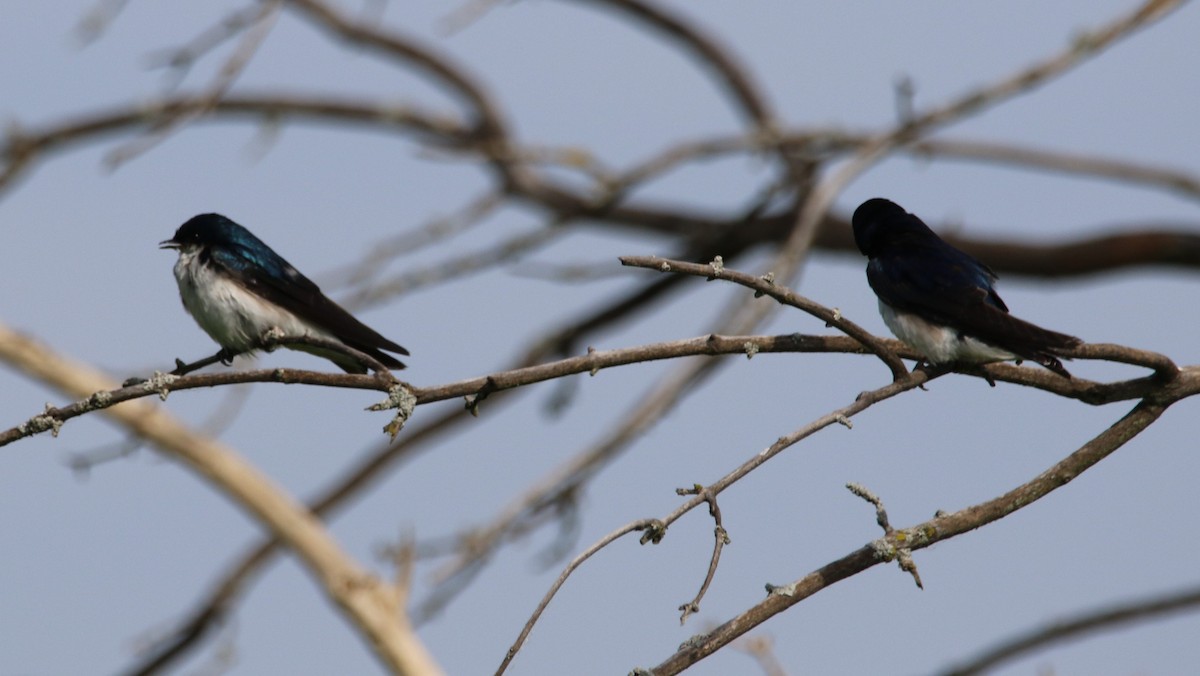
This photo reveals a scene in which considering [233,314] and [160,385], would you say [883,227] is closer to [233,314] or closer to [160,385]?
[233,314]

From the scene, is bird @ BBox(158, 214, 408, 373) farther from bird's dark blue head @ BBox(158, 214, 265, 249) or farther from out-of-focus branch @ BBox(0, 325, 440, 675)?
out-of-focus branch @ BBox(0, 325, 440, 675)

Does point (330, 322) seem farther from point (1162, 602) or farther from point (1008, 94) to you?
point (1008, 94)

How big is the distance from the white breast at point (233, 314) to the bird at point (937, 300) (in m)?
2.10

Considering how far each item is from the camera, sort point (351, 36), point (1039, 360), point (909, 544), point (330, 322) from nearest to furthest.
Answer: point (909, 544) → point (1039, 360) → point (330, 322) → point (351, 36)

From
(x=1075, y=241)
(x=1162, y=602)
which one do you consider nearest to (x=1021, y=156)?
(x=1075, y=241)

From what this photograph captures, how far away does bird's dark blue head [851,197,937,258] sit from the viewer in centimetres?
505

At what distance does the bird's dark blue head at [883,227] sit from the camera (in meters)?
5.05

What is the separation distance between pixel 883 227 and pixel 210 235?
281 centimetres

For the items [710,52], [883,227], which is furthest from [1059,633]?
[710,52]

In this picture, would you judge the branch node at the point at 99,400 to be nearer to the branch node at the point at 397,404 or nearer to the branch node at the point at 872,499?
the branch node at the point at 397,404

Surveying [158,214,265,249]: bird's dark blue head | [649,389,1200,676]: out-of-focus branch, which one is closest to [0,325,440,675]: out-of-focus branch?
[158,214,265,249]: bird's dark blue head

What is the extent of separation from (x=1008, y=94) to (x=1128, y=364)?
16.7 feet

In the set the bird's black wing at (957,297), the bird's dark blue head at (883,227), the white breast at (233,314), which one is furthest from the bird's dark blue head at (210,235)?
the bird's black wing at (957,297)

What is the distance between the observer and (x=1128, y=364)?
3398mm
